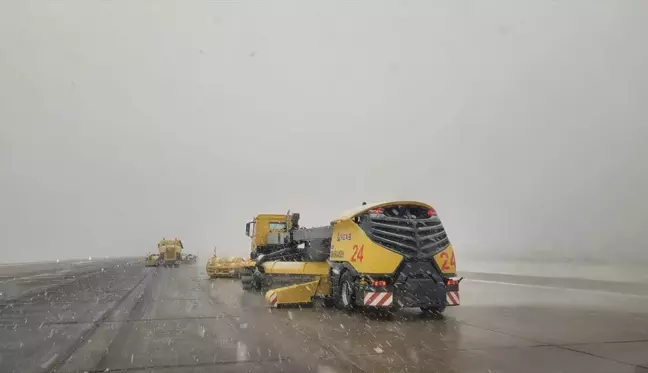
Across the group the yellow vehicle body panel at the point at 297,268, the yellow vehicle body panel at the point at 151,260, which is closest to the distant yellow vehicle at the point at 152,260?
Answer: the yellow vehicle body panel at the point at 151,260

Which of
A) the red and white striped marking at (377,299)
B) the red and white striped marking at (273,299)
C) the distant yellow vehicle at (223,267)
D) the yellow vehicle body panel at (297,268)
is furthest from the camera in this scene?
the distant yellow vehicle at (223,267)

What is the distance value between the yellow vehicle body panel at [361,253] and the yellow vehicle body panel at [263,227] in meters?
10.9

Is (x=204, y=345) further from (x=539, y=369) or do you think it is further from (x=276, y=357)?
(x=539, y=369)

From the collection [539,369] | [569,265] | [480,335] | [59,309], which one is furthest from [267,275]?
[569,265]

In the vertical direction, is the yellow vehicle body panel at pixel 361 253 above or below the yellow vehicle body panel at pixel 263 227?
below

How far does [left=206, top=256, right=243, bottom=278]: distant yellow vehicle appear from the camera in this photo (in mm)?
28578

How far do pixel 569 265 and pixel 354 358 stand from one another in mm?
19940

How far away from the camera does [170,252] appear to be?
48.4 m

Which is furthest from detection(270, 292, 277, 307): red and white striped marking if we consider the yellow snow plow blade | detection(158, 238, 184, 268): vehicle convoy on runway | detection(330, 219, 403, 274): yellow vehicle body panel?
detection(158, 238, 184, 268): vehicle convoy on runway

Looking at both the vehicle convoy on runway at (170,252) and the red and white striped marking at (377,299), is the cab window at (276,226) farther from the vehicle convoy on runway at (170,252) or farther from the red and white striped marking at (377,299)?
the vehicle convoy on runway at (170,252)

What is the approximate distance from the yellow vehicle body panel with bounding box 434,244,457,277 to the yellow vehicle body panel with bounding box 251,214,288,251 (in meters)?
12.7

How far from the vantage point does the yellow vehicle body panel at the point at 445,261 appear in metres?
11.9

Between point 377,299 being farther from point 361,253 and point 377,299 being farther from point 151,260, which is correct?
point 151,260

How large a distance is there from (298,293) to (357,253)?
3087mm
